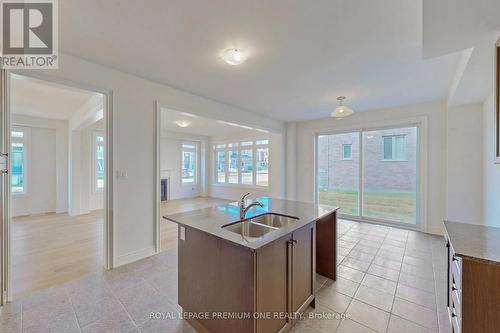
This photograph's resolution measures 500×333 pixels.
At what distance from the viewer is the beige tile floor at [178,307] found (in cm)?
172

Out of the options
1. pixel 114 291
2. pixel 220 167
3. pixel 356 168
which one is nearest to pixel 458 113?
pixel 356 168

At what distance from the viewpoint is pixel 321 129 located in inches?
216

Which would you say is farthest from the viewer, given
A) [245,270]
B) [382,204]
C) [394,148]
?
[382,204]

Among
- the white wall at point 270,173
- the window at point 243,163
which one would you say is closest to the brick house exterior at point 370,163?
the white wall at point 270,173

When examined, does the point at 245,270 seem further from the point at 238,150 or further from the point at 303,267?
the point at 238,150

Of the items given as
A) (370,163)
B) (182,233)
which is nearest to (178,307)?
(182,233)

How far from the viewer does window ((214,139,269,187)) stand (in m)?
7.09

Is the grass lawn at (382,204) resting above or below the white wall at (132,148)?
below

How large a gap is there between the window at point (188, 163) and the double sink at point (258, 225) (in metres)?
6.83

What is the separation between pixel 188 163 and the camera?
28.0ft

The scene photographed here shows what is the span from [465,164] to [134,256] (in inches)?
207

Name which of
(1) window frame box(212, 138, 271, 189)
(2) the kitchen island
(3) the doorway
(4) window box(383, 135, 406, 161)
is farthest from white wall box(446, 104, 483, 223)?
(3) the doorway

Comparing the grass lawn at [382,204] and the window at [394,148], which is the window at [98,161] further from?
the window at [394,148]

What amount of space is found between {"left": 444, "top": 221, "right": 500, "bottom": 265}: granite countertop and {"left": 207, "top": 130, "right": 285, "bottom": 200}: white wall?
4.50m
